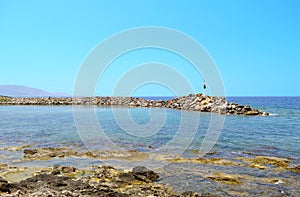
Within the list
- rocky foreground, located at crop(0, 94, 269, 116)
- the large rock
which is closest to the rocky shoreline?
the large rock

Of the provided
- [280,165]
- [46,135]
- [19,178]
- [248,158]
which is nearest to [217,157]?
[248,158]

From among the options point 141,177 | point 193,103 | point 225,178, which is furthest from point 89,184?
point 193,103

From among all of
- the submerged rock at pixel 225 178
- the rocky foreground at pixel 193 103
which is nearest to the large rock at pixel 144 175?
the submerged rock at pixel 225 178

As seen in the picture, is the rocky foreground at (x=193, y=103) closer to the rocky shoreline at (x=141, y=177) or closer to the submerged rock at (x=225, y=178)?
the rocky shoreline at (x=141, y=177)

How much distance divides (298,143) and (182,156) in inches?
327

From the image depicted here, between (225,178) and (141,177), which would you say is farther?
(225,178)

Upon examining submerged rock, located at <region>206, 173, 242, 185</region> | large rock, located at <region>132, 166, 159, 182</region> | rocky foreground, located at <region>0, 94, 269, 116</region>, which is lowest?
→ submerged rock, located at <region>206, 173, 242, 185</region>

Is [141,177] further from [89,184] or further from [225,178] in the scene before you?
[225,178]

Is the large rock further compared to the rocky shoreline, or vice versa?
the large rock

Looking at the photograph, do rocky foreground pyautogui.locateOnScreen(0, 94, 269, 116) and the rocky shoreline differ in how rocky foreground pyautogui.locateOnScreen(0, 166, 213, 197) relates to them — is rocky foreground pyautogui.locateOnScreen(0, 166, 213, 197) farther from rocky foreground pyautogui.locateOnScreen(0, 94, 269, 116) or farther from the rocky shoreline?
rocky foreground pyautogui.locateOnScreen(0, 94, 269, 116)

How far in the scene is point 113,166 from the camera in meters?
11.0

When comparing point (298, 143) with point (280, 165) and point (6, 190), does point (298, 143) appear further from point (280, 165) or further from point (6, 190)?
point (6, 190)

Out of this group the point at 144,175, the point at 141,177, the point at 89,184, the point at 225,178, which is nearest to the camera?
the point at 89,184

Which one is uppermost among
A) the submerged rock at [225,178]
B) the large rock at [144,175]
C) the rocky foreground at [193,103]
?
the rocky foreground at [193,103]
